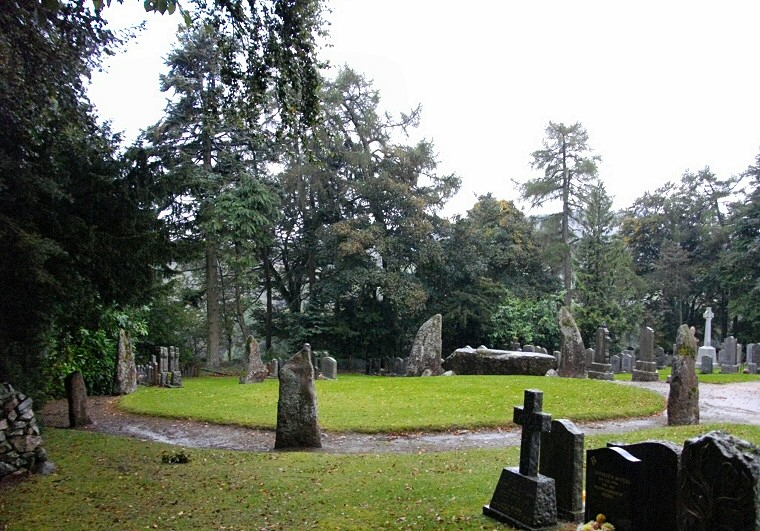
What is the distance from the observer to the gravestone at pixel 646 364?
22.9 meters

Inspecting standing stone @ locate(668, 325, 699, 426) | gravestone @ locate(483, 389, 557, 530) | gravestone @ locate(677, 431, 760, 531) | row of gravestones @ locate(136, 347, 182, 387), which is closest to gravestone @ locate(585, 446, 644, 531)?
gravestone @ locate(483, 389, 557, 530)

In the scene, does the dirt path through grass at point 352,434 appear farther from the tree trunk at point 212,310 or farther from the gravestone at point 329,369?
the tree trunk at point 212,310

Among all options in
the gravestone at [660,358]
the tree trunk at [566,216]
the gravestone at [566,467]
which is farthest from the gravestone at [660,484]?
the tree trunk at [566,216]

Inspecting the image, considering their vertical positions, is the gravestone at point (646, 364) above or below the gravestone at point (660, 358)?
above

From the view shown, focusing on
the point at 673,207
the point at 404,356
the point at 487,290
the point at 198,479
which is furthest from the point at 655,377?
the point at 673,207

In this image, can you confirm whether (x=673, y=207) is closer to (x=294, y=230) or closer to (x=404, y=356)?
(x=404, y=356)

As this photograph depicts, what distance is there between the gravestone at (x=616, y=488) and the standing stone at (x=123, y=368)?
1884cm

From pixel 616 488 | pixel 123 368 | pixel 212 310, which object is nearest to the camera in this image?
pixel 616 488

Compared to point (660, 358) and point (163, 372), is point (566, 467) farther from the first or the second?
point (660, 358)

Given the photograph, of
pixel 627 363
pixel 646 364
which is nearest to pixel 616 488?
pixel 646 364

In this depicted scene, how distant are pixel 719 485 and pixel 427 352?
20.8m

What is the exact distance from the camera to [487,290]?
34969 mm

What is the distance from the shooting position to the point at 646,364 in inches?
918

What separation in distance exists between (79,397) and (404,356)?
79.6 ft
